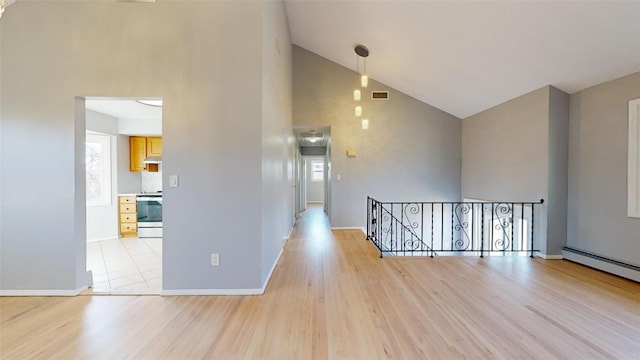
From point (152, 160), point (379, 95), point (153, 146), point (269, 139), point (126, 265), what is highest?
point (379, 95)

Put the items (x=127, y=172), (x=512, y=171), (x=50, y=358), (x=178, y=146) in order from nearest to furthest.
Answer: (x=50, y=358) < (x=178, y=146) < (x=512, y=171) < (x=127, y=172)

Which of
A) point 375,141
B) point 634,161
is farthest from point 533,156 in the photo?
point 375,141

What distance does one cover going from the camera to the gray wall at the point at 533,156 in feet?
14.1

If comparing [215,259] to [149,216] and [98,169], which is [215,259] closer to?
[149,216]

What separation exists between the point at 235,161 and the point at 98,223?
4.59 metres

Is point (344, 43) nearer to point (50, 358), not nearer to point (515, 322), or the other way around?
point (515, 322)

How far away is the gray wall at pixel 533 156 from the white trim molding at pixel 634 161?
31.7 inches

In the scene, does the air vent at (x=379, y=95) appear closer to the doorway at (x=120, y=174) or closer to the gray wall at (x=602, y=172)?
the gray wall at (x=602, y=172)

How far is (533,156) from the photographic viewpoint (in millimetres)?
4594

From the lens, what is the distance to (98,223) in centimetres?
572

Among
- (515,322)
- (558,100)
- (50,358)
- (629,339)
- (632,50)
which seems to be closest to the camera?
(50,358)

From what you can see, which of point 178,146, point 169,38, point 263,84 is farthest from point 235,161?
point 169,38

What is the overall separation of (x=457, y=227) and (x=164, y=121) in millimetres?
6641

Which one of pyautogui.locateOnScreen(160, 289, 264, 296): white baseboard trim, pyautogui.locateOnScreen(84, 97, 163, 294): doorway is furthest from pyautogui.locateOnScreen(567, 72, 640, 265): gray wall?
pyautogui.locateOnScreen(84, 97, 163, 294): doorway
